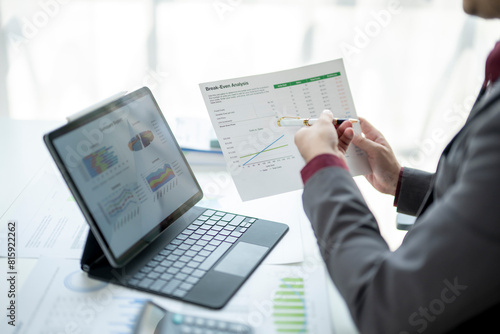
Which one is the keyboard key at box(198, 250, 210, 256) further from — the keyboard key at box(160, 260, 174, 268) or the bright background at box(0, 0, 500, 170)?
the bright background at box(0, 0, 500, 170)

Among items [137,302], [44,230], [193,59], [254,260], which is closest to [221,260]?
[254,260]

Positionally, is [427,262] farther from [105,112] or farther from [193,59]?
[193,59]

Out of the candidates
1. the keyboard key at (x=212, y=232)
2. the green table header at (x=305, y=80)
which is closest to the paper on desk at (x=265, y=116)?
the green table header at (x=305, y=80)

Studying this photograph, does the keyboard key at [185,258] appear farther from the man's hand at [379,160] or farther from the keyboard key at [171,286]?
the man's hand at [379,160]

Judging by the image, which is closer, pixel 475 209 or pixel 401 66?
pixel 475 209

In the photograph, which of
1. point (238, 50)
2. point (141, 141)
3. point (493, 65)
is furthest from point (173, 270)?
point (238, 50)

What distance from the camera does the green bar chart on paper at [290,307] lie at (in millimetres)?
779

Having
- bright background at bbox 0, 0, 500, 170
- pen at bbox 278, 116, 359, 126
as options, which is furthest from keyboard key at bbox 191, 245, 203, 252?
bright background at bbox 0, 0, 500, 170

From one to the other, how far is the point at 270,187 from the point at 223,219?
4.5 inches

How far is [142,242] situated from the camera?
3.01ft

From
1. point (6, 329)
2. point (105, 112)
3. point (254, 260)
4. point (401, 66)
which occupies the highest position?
point (105, 112)

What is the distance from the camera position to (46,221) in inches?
41.5

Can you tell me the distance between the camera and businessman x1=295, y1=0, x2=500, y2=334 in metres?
0.65

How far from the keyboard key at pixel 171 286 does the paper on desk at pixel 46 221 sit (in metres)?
0.20
